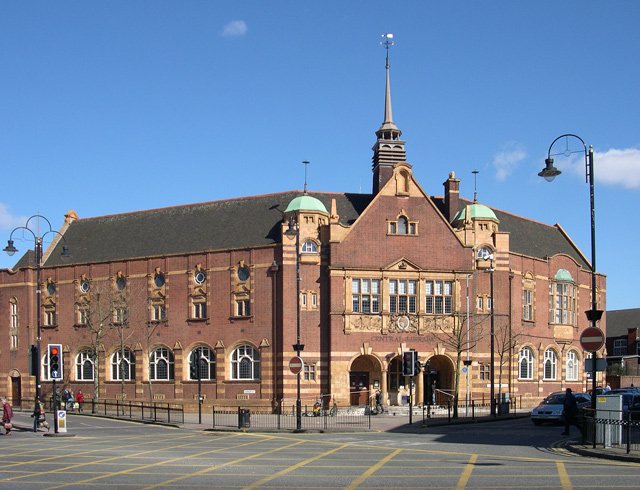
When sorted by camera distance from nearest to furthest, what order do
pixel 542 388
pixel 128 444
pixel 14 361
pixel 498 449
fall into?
pixel 498 449
pixel 128 444
pixel 542 388
pixel 14 361

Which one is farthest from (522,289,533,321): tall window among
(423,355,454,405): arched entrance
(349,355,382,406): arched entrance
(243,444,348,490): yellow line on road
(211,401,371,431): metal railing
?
(243,444,348,490): yellow line on road

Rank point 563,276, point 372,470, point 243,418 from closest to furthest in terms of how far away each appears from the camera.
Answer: point 372,470 → point 243,418 → point 563,276

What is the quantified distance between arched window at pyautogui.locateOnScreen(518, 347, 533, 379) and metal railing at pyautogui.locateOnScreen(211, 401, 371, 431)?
13543 millimetres

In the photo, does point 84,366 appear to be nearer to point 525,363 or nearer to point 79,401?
point 79,401

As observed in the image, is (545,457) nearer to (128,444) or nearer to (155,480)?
(155,480)

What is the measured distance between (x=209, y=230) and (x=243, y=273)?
5.32m

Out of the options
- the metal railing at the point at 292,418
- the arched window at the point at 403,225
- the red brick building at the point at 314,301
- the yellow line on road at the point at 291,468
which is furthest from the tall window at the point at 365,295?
the yellow line on road at the point at 291,468

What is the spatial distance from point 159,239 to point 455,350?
73.7ft

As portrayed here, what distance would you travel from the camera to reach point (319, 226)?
180ft

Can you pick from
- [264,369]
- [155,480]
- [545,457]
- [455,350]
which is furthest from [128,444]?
[455,350]

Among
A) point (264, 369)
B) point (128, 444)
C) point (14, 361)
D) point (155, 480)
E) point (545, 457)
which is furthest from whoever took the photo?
point (14, 361)

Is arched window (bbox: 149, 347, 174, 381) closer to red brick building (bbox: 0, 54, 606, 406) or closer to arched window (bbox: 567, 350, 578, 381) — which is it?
red brick building (bbox: 0, 54, 606, 406)

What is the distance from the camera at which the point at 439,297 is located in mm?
55375

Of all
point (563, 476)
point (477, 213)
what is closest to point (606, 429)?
point (563, 476)
